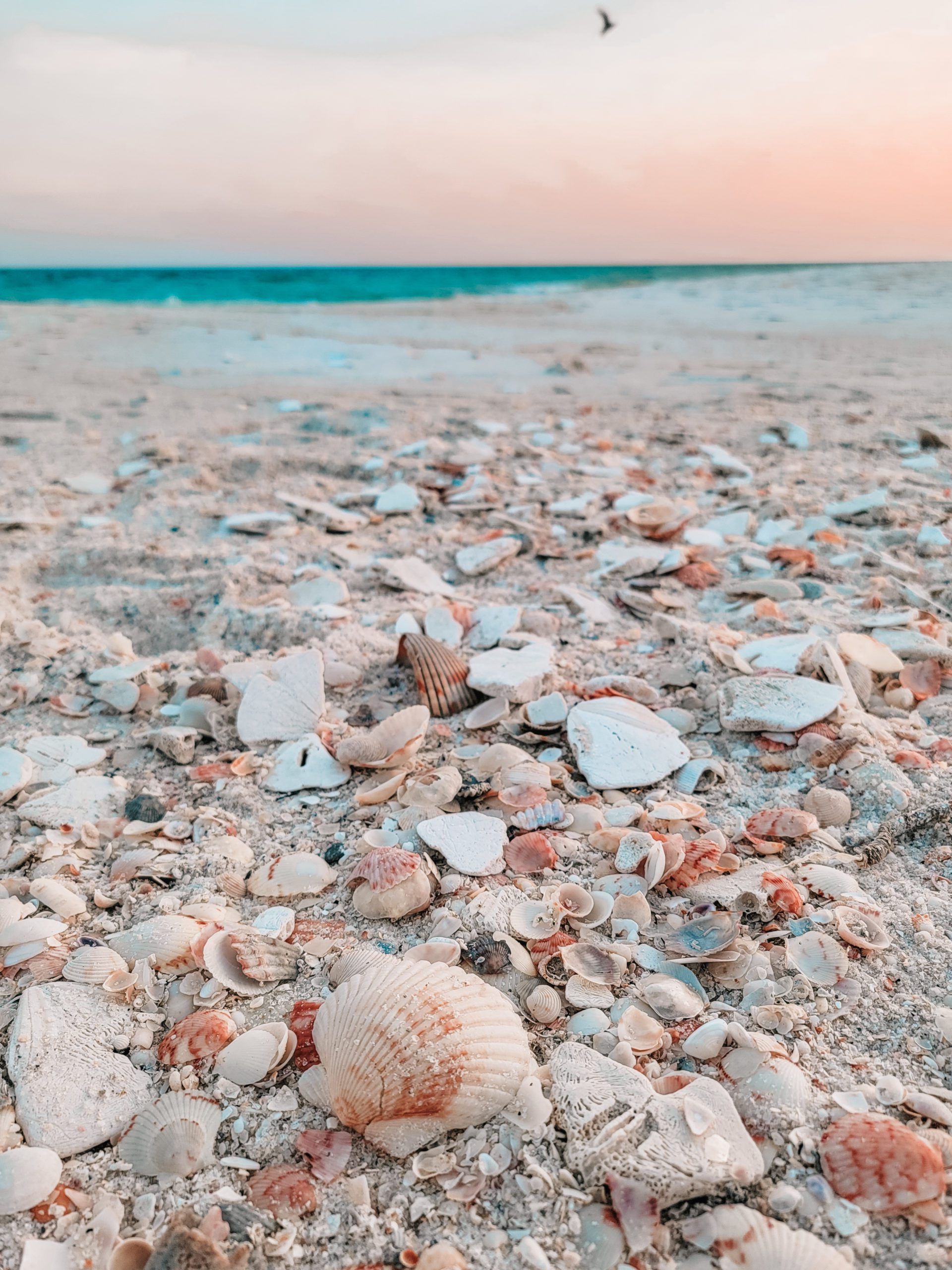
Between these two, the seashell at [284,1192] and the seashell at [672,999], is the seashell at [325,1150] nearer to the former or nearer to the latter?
the seashell at [284,1192]

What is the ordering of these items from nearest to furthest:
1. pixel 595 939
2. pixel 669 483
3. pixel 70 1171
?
pixel 70 1171 < pixel 595 939 < pixel 669 483

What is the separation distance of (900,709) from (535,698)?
1.02 meters

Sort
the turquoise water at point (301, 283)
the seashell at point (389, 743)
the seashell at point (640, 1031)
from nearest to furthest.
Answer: the seashell at point (640, 1031) → the seashell at point (389, 743) → the turquoise water at point (301, 283)

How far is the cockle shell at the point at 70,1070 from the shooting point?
123cm

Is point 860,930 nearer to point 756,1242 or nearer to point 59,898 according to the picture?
point 756,1242

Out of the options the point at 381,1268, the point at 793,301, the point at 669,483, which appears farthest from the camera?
the point at 793,301

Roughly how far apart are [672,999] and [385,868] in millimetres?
602

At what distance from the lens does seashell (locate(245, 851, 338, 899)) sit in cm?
169

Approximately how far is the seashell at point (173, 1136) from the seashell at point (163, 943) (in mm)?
257

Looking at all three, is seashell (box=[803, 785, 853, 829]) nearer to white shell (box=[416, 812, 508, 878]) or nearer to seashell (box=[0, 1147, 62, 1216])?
white shell (box=[416, 812, 508, 878])

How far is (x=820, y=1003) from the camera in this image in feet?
4.48

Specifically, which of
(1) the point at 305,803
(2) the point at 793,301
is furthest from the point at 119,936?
(2) the point at 793,301

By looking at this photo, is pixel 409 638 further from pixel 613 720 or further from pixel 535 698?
pixel 613 720

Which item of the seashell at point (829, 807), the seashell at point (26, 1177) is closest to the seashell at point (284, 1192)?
the seashell at point (26, 1177)
